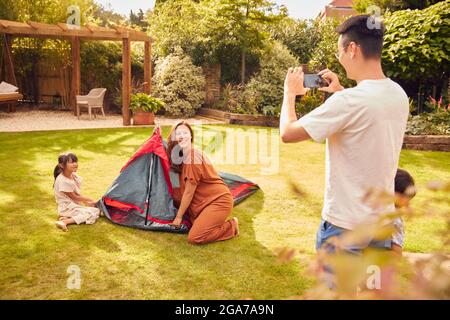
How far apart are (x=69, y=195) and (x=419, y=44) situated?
10.1 m

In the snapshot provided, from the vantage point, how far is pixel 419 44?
11367 millimetres

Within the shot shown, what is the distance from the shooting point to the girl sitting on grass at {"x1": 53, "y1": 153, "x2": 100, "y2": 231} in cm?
488

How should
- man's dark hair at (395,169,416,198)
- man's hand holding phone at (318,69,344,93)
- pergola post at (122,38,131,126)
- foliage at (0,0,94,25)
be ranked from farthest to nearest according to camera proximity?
foliage at (0,0,94,25) → pergola post at (122,38,131,126) → man's dark hair at (395,169,416,198) → man's hand holding phone at (318,69,344,93)

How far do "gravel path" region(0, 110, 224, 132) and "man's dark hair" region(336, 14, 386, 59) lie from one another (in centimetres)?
1143

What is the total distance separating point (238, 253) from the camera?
4297mm

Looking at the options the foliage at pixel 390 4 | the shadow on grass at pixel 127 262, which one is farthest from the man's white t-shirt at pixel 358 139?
the foliage at pixel 390 4

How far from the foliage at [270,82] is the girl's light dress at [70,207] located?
9.88 meters

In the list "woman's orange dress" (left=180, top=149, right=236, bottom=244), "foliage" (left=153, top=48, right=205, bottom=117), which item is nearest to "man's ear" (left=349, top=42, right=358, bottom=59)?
"woman's orange dress" (left=180, top=149, right=236, bottom=244)

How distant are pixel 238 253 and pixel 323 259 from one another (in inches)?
136

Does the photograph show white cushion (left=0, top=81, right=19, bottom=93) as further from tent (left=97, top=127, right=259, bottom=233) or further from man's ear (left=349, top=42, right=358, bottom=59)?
man's ear (left=349, top=42, right=358, bottom=59)

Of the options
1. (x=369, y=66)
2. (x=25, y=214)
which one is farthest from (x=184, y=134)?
(x=369, y=66)

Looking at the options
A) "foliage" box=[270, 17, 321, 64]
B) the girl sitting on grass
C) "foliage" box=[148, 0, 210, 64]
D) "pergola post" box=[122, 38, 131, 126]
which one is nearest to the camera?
the girl sitting on grass

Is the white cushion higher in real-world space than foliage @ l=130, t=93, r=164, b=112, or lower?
higher

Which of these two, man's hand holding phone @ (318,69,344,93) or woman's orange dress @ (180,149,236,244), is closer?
man's hand holding phone @ (318,69,344,93)
